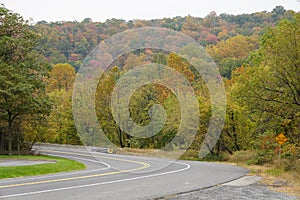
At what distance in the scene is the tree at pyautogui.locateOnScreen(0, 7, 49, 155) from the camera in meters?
31.4

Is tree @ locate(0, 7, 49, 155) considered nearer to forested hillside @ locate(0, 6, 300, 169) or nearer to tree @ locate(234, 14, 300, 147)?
forested hillside @ locate(0, 6, 300, 169)

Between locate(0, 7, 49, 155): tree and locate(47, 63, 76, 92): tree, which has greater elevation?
locate(47, 63, 76, 92): tree

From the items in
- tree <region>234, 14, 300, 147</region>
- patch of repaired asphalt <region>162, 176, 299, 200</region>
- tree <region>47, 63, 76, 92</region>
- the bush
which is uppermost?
tree <region>47, 63, 76, 92</region>

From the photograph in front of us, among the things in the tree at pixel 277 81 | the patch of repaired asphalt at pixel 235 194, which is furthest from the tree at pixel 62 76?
the patch of repaired asphalt at pixel 235 194

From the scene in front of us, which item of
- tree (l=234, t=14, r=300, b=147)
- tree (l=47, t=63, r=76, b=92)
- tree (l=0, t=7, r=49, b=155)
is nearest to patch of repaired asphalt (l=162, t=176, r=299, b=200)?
tree (l=234, t=14, r=300, b=147)

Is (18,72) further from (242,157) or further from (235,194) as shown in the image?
(235,194)

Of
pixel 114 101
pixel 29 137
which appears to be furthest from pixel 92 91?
pixel 29 137

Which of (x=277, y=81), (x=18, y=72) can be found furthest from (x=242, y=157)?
(x=18, y=72)

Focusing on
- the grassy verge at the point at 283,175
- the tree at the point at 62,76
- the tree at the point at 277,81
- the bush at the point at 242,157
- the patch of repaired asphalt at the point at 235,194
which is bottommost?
the patch of repaired asphalt at the point at 235,194

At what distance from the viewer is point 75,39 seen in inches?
4144

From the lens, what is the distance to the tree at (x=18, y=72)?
31.4 metres

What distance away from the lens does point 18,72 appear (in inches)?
1288

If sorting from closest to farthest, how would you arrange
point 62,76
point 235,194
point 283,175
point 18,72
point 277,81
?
point 235,194 < point 283,175 < point 277,81 < point 18,72 < point 62,76

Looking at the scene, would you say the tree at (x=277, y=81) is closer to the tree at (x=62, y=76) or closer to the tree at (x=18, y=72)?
the tree at (x=18, y=72)
